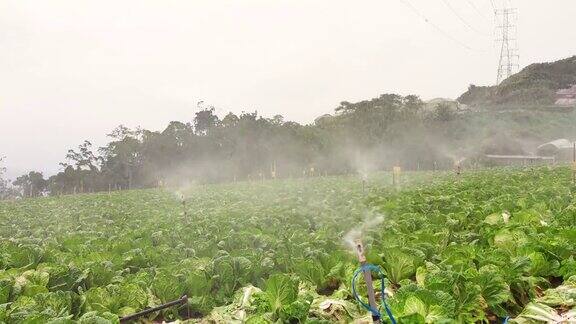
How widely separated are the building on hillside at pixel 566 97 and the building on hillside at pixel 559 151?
1239 inches

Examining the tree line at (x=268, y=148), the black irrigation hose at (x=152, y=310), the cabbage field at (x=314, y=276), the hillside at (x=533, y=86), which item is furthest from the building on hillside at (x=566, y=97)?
the black irrigation hose at (x=152, y=310)

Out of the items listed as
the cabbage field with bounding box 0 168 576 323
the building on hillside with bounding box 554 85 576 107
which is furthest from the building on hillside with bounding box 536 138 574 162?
the cabbage field with bounding box 0 168 576 323

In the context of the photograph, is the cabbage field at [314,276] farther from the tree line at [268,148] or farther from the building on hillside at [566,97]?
the building on hillside at [566,97]

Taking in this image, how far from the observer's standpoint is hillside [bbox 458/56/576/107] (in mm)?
91125

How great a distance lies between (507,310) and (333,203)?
468 inches

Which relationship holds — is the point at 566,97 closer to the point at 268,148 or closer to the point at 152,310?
the point at 268,148

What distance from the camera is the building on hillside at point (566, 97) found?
8388cm

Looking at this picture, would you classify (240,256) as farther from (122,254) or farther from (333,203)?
(333,203)

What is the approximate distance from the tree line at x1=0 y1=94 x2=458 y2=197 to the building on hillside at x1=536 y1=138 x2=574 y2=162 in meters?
11.6

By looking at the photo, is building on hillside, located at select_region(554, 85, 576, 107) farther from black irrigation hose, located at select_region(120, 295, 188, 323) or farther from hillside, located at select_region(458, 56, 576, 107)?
black irrigation hose, located at select_region(120, 295, 188, 323)

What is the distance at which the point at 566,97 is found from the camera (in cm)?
8925

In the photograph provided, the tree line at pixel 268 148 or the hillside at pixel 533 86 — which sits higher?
the hillside at pixel 533 86

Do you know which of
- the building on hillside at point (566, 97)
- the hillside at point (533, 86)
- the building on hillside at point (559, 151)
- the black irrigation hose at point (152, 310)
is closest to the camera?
the black irrigation hose at point (152, 310)

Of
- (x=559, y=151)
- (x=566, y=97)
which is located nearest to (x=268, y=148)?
(x=559, y=151)
